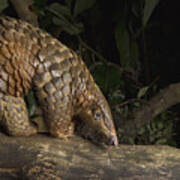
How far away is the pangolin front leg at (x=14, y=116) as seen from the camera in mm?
754

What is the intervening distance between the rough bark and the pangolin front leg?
0.9 inches

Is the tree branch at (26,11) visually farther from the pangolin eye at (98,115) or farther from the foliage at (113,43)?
the pangolin eye at (98,115)

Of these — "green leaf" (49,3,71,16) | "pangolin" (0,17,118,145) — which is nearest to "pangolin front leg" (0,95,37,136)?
"pangolin" (0,17,118,145)

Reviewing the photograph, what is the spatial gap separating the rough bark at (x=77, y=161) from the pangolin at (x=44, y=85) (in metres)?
0.03

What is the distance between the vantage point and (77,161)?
779 mm

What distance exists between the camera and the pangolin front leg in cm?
75

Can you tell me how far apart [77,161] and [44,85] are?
0.67ft

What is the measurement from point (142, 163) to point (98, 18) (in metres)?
0.70

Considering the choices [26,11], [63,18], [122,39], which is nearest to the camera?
[26,11]

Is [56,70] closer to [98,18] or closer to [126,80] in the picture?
[98,18]

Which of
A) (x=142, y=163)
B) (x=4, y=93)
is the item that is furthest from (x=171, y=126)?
(x=4, y=93)

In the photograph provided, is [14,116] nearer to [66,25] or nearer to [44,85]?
[44,85]

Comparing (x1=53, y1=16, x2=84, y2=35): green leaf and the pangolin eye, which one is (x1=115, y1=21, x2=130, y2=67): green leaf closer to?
(x1=53, y1=16, x2=84, y2=35): green leaf

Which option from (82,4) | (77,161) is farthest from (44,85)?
(82,4)
